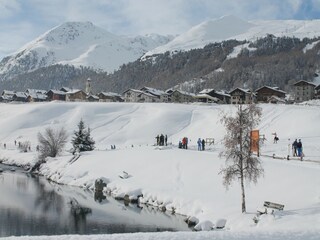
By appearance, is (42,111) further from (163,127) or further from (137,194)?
(137,194)

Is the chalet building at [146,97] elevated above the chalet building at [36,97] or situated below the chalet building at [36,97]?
below

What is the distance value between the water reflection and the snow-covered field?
8.71 feet

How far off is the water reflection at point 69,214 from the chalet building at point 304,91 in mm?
116584

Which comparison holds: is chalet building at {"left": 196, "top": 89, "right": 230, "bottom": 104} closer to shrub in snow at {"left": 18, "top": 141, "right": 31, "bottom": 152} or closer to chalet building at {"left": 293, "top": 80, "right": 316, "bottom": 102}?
chalet building at {"left": 293, "top": 80, "right": 316, "bottom": 102}

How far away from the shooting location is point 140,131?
299 ft

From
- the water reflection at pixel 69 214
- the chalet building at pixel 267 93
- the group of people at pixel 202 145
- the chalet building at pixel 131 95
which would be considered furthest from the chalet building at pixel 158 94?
the water reflection at pixel 69 214

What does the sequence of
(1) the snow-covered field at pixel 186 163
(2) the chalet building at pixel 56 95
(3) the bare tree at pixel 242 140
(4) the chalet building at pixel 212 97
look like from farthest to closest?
(2) the chalet building at pixel 56 95 < (4) the chalet building at pixel 212 97 < (3) the bare tree at pixel 242 140 < (1) the snow-covered field at pixel 186 163

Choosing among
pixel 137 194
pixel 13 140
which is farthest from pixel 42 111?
pixel 137 194

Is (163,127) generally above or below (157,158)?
above

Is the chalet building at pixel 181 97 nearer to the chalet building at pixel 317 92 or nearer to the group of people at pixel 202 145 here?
the chalet building at pixel 317 92

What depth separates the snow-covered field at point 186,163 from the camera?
101 ft

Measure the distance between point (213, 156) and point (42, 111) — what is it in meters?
70.9

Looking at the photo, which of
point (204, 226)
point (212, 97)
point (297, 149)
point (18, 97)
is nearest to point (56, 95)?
point (18, 97)

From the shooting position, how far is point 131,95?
157 m
